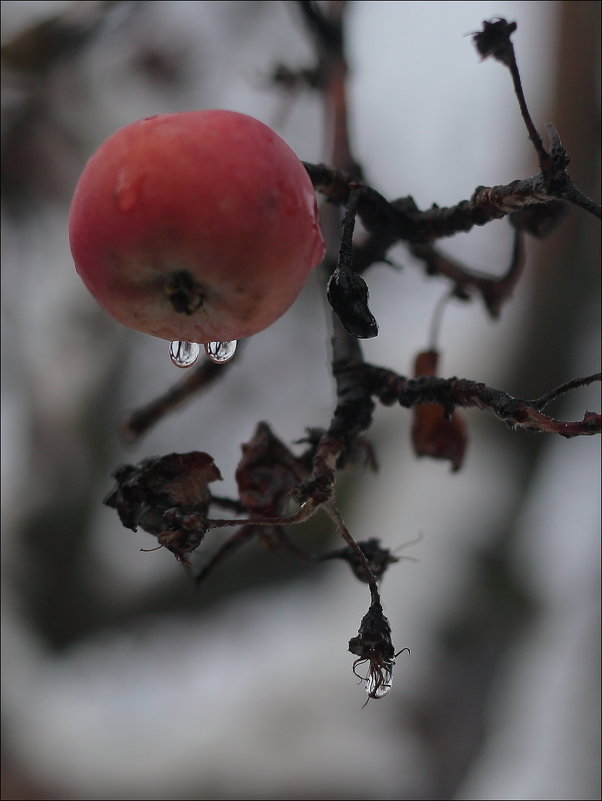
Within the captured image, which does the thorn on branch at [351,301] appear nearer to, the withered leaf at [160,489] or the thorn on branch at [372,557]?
the withered leaf at [160,489]

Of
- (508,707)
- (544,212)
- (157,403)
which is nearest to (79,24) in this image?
(157,403)

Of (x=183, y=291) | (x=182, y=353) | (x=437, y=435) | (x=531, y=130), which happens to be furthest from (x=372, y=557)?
(x=531, y=130)

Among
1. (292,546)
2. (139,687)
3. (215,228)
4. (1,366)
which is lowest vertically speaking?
(292,546)

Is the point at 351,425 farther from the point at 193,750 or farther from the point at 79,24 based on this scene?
the point at 193,750

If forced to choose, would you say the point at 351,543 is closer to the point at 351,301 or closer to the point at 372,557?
the point at 372,557

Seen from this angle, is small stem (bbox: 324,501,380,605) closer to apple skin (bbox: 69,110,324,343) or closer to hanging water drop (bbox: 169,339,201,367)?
apple skin (bbox: 69,110,324,343)

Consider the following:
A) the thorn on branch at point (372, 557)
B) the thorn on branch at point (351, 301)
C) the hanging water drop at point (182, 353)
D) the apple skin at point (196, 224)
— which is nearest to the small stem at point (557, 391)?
the thorn on branch at point (351, 301)
